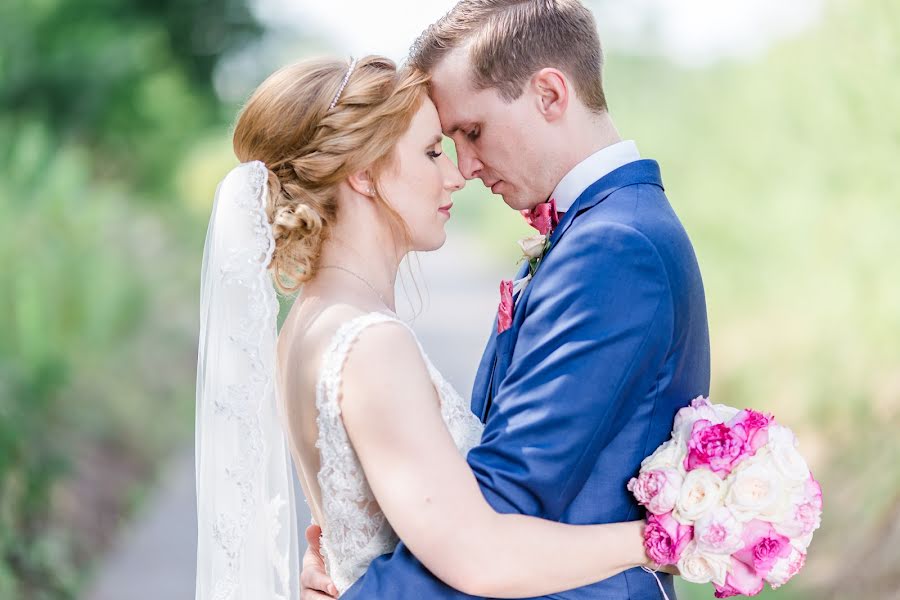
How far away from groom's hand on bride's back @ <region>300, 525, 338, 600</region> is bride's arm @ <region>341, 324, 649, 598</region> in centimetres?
58

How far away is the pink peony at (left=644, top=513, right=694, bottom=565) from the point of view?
2.30 metres

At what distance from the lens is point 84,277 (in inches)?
355

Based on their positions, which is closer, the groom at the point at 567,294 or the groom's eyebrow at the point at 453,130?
the groom at the point at 567,294

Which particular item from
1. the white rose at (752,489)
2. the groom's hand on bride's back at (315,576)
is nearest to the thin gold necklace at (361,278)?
the groom's hand on bride's back at (315,576)

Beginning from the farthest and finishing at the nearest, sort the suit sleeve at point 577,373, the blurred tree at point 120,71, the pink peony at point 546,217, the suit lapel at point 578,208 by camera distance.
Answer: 1. the blurred tree at point 120,71
2. the pink peony at point 546,217
3. the suit lapel at point 578,208
4. the suit sleeve at point 577,373

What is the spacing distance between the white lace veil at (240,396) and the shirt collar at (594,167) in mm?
721

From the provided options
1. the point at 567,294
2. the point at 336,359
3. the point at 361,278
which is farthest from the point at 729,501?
the point at 361,278

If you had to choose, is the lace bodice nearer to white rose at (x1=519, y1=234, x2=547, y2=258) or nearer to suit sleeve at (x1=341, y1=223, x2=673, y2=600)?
suit sleeve at (x1=341, y1=223, x2=673, y2=600)

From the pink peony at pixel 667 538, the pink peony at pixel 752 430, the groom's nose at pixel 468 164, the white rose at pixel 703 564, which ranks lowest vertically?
the white rose at pixel 703 564

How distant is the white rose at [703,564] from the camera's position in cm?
231

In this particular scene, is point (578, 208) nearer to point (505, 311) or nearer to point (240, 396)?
point (505, 311)

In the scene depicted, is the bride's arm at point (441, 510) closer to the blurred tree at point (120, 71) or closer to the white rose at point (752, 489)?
the white rose at point (752, 489)

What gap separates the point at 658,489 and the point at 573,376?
31 cm

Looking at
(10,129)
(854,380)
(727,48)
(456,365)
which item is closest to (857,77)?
(854,380)
